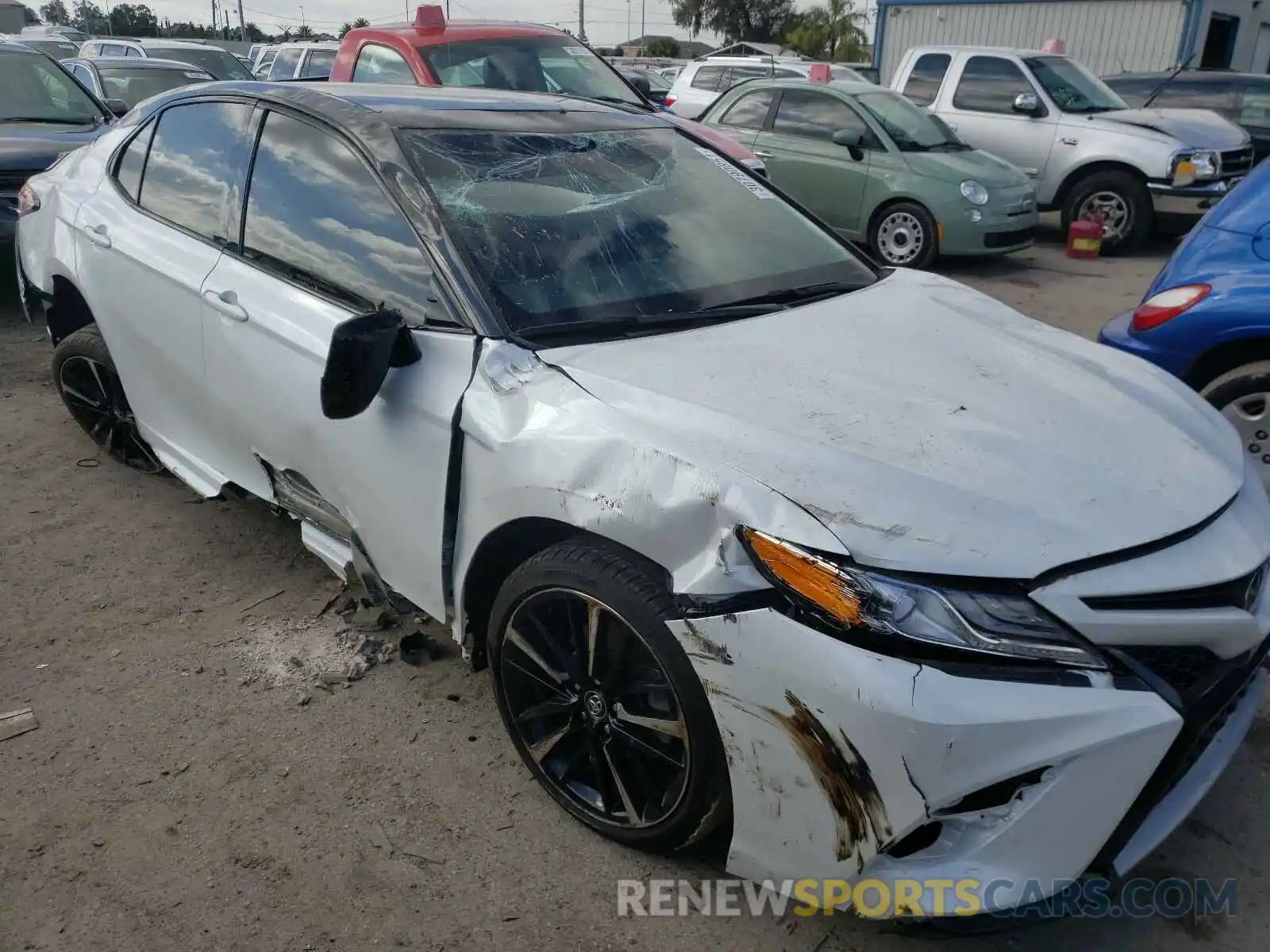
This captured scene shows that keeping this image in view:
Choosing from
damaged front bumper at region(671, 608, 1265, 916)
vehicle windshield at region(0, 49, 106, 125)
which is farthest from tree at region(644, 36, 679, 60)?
damaged front bumper at region(671, 608, 1265, 916)

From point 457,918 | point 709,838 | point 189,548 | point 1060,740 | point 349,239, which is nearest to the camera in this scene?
point 1060,740

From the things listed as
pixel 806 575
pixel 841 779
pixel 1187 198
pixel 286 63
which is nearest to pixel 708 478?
pixel 806 575

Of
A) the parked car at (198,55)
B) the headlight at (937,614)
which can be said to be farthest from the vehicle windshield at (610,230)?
the parked car at (198,55)

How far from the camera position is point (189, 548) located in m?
3.93

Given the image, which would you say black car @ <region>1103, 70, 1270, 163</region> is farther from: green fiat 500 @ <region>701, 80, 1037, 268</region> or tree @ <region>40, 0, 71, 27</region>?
tree @ <region>40, 0, 71, 27</region>

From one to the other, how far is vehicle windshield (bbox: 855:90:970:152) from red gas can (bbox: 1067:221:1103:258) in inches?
53.8

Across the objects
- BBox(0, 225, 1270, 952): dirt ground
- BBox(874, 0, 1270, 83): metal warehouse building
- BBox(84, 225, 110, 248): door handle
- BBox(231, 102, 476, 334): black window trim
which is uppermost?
BBox(874, 0, 1270, 83): metal warehouse building

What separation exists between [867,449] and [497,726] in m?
1.41

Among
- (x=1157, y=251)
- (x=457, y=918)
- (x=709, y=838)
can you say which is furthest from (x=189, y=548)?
(x=1157, y=251)

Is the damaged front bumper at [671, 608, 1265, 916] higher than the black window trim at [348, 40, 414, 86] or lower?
lower

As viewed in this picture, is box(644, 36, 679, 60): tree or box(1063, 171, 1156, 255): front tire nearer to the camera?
box(1063, 171, 1156, 255): front tire

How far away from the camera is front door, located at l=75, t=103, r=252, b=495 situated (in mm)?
3443

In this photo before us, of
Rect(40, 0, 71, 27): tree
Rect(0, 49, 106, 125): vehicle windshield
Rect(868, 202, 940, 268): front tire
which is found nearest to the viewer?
Rect(0, 49, 106, 125): vehicle windshield

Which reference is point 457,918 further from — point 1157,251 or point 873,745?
point 1157,251
